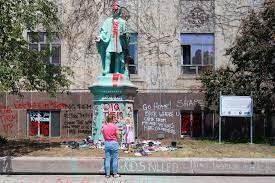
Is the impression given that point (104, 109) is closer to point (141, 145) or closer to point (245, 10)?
point (141, 145)

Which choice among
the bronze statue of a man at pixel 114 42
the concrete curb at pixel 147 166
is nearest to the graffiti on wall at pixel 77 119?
the bronze statue of a man at pixel 114 42

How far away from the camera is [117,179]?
1505cm

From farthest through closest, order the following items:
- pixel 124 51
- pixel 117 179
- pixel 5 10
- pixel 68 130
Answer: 1. pixel 68 130
2. pixel 124 51
3. pixel 5 10
4. pixel 117 179

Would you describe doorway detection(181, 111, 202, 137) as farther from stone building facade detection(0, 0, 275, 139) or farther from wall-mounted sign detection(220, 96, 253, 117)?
wall-mounted sign detection(220, 96, 253, 117)

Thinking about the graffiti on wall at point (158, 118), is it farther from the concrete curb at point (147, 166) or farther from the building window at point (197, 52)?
the concrete curb at point (147, 166)

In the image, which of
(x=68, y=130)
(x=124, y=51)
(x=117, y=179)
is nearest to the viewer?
(x=117, y=179)

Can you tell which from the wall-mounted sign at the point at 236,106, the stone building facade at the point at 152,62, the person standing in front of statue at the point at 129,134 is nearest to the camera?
the person standing in front of statue at the point at 129,134

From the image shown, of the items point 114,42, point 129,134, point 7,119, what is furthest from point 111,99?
point 7,119

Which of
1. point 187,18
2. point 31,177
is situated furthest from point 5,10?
point 187,18

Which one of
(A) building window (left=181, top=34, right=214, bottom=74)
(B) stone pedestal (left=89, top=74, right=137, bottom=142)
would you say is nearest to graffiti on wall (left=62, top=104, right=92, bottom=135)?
(A) building window (left=181, top=34, right=214, bottom=74)

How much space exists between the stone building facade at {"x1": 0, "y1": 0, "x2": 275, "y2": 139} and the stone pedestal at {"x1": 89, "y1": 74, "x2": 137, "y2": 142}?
10058 mm

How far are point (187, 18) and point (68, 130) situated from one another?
28.2 ft

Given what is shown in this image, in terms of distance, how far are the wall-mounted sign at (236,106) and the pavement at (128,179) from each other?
8.03 meters

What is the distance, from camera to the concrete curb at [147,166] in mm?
15758
